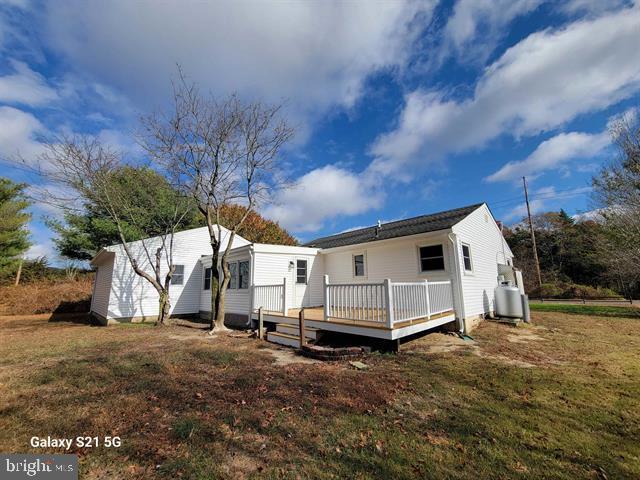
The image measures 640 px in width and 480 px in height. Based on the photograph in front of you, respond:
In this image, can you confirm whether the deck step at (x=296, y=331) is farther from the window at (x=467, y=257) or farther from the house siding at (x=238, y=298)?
the window at (x=467, y=257)

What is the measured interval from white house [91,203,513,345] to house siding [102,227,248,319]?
0.15 feet

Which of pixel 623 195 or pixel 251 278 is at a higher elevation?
pixel 623 195

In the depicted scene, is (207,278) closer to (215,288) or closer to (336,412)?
(215,288)

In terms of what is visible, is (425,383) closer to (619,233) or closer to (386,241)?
(386,241)

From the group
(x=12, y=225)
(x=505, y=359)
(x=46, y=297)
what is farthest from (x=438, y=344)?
(x=12, y=225)

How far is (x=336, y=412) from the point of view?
12.7ft

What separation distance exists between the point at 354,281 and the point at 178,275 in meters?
9.46

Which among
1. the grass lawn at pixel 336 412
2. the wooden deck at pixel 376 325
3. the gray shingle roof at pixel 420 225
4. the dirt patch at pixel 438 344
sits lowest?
the grass lawn at pixel 336 412

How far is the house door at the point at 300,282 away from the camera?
487 inches

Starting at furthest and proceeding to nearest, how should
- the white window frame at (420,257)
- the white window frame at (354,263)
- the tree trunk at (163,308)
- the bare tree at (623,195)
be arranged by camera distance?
1. the bare tree at (623,195)
2. the tree trunk at (163,308)
3. the white window frame at (354,263)
4. the white window frame at (420,257)

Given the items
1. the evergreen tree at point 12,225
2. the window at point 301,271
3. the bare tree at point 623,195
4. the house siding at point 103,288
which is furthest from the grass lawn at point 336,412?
the evergreen tree at point 12,225

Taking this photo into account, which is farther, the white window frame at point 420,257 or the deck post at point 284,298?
the white window frame at point 420,257

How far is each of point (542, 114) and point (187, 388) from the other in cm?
1702

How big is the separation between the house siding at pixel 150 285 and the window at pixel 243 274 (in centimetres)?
425
